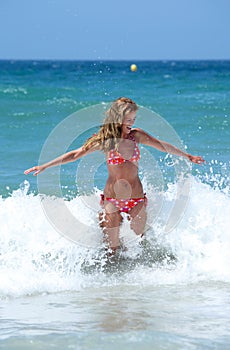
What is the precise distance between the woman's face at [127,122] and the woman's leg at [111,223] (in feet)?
2.12

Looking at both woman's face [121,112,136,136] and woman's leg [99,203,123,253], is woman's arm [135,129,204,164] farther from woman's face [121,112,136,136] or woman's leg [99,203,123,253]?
woman's leg [99,203,123,253]

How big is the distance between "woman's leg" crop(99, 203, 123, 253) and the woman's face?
0.65 meters

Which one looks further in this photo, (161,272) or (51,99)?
(51,99)

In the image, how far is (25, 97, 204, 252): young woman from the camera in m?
5.57

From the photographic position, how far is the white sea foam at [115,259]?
5.62m

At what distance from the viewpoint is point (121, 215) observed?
5.73m

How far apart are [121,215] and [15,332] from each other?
172 centimetres

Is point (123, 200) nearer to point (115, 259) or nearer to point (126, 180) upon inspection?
point (126, 180)

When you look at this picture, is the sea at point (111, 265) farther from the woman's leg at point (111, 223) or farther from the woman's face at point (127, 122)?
the woman's face at point (127, 122)

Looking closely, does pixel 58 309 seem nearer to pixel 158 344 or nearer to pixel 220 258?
pixel 158 344

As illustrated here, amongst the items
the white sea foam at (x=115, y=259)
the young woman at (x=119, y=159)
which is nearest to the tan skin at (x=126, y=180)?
the young woman at (x=119, y=159)

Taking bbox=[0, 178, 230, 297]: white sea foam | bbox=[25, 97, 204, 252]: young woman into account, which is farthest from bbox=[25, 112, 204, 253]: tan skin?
bbox=[0, 178, 230, 297]: white sea foam

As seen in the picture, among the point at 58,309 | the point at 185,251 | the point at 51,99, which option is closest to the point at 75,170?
the point at 185,251

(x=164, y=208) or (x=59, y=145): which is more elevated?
(x=59, y=145)
